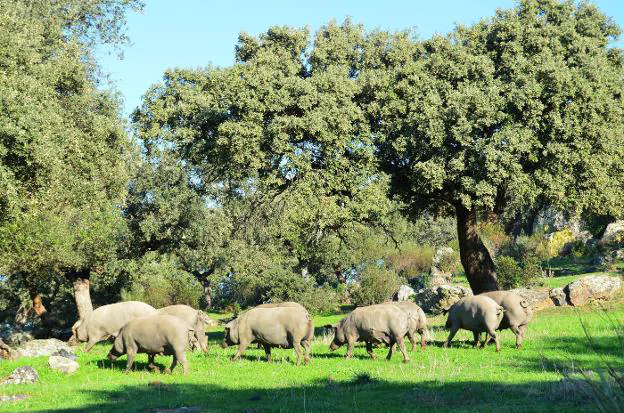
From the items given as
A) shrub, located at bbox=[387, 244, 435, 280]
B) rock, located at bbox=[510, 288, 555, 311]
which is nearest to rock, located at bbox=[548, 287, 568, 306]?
rock, located at bbox=[510, 288, 555, 311]

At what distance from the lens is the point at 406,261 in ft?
218

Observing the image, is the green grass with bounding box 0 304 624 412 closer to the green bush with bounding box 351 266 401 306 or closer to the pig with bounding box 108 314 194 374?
the pig with bounding box 108 314 194 374

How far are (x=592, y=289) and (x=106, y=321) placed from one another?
20587 millimetres

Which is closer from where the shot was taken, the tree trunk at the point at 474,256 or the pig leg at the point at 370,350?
the pig leg at the point at 370,350

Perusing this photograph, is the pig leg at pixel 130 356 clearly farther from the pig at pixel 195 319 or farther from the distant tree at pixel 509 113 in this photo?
the distant tree at pixel 509 113

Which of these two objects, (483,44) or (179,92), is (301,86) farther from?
(483,44)

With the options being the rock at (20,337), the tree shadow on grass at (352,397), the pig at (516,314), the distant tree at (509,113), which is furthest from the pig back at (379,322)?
the rock at (20,337)

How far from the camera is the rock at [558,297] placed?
33.2 meters

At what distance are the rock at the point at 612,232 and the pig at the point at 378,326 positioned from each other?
33141 millimetres

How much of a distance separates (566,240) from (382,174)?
39.5 m

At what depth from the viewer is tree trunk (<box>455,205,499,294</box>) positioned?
32312mm

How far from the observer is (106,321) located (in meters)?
26.4

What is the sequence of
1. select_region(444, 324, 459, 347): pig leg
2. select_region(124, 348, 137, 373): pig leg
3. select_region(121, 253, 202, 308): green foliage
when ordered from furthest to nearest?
1. select_region(121, 253, 202, 308): green foliage
2. select_region(444, 324, 459, 347): pig leg
3. select_region(124, 348, 137, 373): pig leg

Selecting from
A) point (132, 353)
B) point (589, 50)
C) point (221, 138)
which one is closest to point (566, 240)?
point (589, 50)
